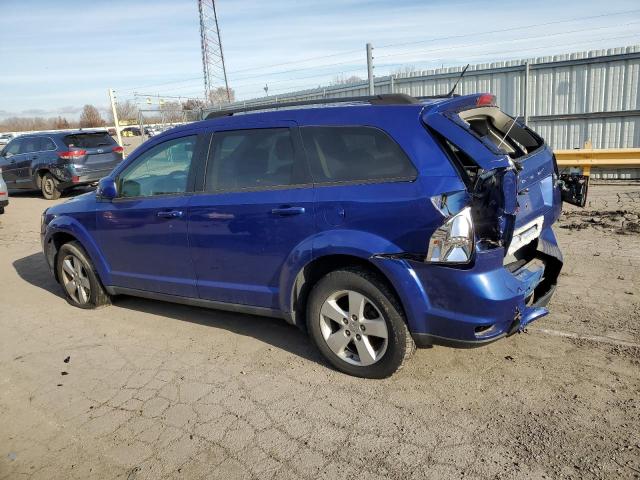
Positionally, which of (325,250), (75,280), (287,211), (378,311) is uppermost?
(287,211)

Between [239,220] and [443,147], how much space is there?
152 centimetres

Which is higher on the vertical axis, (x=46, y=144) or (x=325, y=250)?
(x=46, y=144)

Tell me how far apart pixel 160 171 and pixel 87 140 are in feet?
33.6

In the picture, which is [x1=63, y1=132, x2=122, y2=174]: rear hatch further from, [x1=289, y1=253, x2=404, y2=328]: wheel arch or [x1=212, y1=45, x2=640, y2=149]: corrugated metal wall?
[x1=289, y1=253, x2=404, y2=328]: wheel arch

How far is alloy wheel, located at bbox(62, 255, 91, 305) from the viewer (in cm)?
518

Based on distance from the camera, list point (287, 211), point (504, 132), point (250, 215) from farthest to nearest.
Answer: point (504, 132) → point (250, 215) → point (287, 211)

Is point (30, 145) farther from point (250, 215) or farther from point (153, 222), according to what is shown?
point (250, 215)

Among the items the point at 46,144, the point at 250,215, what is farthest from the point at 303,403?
the point at 46,144

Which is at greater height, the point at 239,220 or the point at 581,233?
the point at 239,220

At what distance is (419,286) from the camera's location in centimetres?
306

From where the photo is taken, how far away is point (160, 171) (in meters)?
4.47

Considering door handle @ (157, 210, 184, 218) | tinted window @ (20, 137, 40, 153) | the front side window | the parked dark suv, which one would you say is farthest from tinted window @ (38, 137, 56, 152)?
door handle @ (157, 210, 184, 218)

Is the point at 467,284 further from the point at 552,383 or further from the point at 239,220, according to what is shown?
the point at 239,220

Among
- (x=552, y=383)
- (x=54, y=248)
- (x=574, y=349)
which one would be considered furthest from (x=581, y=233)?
(x=54, y=248)
